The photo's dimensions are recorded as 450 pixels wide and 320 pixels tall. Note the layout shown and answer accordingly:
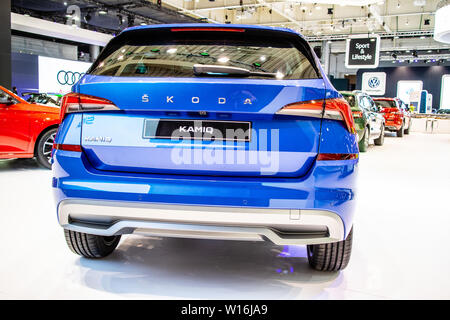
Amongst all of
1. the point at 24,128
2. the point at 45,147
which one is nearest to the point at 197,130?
the point at 24,128

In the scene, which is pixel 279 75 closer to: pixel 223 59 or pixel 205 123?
pixel 223 59

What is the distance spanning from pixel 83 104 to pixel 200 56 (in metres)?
0.65

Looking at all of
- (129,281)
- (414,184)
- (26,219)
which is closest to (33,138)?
Answer: (26,219)

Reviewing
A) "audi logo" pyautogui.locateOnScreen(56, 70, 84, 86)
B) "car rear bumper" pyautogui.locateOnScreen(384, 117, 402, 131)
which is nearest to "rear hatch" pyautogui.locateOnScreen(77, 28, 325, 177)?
"car rear bumper" pyautogui.locateOnScreen(384, 117, 402, 131)

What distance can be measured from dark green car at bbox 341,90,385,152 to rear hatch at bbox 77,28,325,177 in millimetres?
7329

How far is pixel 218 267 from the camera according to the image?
2648mm

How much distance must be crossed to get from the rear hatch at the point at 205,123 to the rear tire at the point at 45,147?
4483mm

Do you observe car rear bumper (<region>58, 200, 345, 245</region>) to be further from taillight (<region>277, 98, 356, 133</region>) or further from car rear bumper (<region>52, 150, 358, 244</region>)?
taillight (<region>277, 98, 356, 133</region>)

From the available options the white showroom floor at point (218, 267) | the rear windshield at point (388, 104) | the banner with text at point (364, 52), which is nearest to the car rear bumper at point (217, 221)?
the white showroom floor at point (218, 267)

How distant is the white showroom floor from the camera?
2.32 metres

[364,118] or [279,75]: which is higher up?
[279,75]

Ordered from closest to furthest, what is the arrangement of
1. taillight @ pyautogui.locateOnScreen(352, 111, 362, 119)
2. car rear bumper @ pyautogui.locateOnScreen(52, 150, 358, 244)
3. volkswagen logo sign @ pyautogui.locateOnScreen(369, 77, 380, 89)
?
car rear bumper @ pyautogui.locateOnScreen(52, 150, 358, 244) < taillight @ pyautogui.locateOnScreen(352, 111, 362, 119) < volkswagen logo sign @ pyautogui.locateOnScreen(369, 77, 380, 89)

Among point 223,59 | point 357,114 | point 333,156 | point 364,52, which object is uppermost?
point 364,52

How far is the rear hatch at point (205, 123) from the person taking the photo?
1974 millimetres
